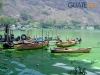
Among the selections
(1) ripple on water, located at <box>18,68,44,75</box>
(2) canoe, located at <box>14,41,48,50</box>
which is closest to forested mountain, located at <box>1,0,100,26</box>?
(2) canoe, located at <box>14,41,48,50</box>

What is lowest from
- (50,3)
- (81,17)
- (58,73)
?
(58,73)

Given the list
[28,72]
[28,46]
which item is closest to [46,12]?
[28,46]

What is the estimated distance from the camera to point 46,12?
171500mm

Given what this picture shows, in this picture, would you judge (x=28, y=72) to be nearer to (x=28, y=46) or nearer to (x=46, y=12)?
(x=28, y=46)

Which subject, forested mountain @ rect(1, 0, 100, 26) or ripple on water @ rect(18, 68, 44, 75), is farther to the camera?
forested mountain @ rect(1, 0, 100, 26)

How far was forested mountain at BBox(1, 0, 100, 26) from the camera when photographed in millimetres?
155738

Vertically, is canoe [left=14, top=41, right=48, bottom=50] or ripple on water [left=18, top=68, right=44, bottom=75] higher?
canoe [left=14, top=41, right=48, bottom=50]

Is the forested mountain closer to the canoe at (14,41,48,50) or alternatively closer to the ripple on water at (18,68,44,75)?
the canoe at (14,41,48,50)

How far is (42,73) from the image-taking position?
631 inches

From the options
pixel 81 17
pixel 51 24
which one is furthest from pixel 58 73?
pixel 81 17

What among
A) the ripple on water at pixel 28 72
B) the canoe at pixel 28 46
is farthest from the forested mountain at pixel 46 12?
the ripple on water at pixel 28 72

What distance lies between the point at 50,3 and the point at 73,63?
177 metres

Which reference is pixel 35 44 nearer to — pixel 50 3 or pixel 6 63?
pixel 6 63

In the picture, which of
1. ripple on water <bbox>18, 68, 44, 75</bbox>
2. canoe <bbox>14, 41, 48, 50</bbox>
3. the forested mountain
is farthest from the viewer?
the forested mountain
